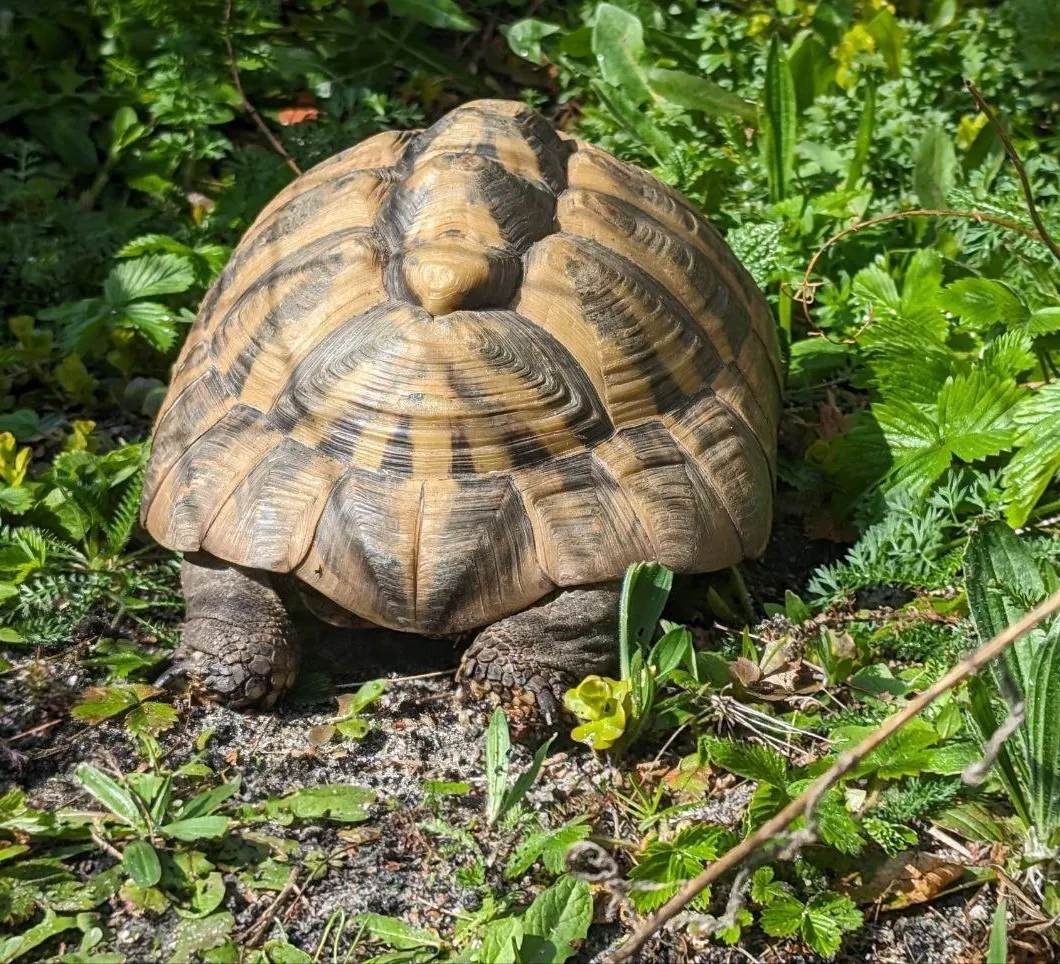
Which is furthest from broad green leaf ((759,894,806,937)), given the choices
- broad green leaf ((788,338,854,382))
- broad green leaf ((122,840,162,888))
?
broad green leaf ((788,338,854,382))

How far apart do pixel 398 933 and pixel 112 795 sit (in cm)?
69

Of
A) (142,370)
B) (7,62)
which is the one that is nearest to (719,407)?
(142,370)

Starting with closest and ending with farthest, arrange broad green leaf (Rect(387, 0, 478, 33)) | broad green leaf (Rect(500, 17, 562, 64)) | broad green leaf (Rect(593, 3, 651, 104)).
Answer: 1. broad green leaf (Rect(593, 3, 651, 104))
2. broad green leaf (Rect(387, 0, 478, 33))
3. broad green leaf (Rect(500, 17, 562, 64))

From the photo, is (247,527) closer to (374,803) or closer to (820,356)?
(374,803)

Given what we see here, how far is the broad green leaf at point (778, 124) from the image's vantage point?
4566 millimetres

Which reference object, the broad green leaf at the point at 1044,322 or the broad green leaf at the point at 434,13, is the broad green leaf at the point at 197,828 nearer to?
the broad green leaf at the point at 1044,322

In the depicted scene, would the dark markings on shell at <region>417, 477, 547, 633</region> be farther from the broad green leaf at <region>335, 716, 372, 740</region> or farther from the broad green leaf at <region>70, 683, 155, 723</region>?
the broad green leaf at <region>70, 683, 155, 723</region>

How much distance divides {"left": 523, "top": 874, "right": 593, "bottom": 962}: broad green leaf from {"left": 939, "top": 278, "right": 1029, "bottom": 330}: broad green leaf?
7.47 ft

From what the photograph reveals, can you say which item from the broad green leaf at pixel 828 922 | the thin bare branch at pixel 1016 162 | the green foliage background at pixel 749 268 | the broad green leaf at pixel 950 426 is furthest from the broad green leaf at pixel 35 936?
the thin bare branch at pixel 1016 162

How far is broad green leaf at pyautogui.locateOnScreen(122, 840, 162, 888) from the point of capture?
7.83ft

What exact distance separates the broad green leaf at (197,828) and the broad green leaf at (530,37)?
4.15 meters

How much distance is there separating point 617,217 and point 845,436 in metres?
1.03

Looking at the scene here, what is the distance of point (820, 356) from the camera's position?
4105mm

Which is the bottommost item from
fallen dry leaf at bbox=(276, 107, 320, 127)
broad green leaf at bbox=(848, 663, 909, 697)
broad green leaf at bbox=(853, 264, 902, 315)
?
broad green leaf at bbox=(848, 663, 909, 697)
